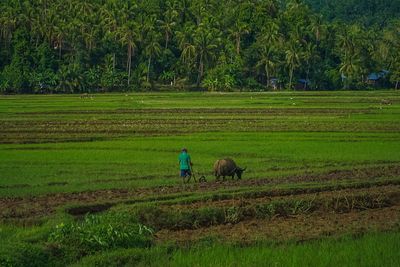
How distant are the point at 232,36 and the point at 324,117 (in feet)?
149

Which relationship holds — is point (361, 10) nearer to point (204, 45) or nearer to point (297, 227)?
point (204, 45)

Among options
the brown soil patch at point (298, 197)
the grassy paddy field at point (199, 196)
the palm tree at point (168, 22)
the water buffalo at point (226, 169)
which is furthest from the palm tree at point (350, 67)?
the brown soil patch at point (298, 197)

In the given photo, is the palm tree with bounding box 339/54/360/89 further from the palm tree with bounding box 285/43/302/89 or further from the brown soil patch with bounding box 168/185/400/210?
the brown soil patch with bounding box 168/185/400/210

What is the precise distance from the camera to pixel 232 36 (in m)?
81.2

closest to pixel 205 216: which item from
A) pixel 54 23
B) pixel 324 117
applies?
Result: pixel 324 117

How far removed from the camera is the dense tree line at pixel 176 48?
229 ft

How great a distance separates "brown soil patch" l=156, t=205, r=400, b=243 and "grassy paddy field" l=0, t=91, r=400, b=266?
3 cm

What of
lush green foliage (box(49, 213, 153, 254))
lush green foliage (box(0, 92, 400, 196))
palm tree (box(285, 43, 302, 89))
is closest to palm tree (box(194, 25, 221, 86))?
palm tree (box(285, 43, 302, 89))

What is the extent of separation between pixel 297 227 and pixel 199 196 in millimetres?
3014

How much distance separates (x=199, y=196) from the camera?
14.0 meters

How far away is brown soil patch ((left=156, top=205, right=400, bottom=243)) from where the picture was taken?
10.7 metres

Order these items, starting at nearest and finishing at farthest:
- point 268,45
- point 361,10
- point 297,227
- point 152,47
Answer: point 297,227 → point 152,47 → point 268,45 → point 361,10

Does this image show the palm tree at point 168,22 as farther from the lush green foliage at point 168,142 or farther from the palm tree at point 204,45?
the lush green foliage at point 168,142

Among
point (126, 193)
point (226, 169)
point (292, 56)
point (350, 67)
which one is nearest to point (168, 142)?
point (226, 169)
